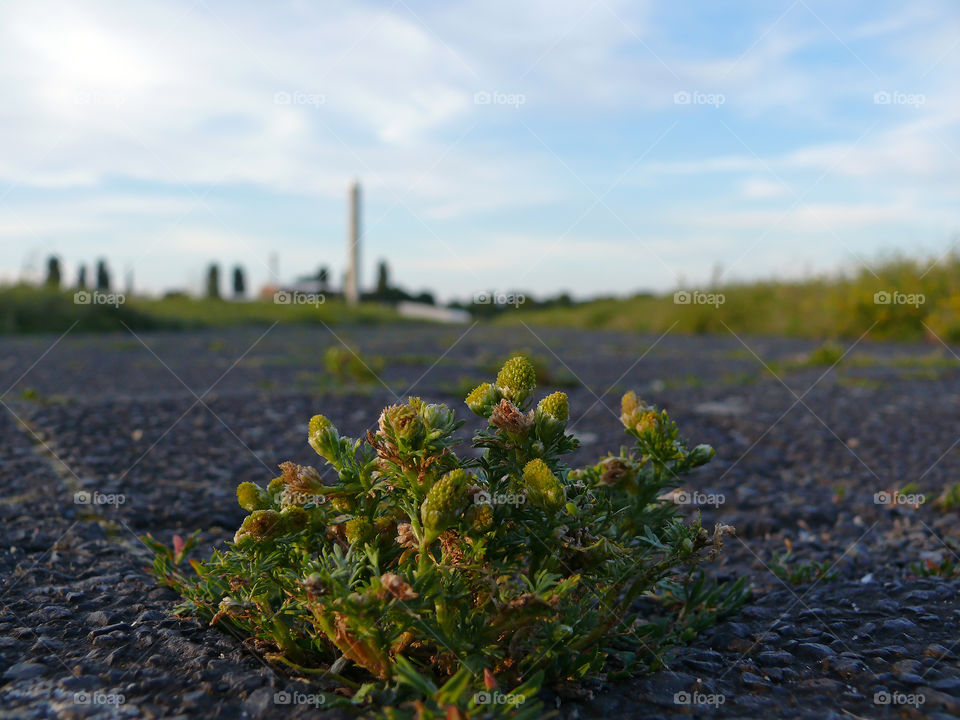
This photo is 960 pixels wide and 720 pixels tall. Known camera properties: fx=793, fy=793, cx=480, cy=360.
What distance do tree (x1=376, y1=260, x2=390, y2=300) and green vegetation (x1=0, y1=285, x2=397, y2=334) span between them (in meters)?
12.0

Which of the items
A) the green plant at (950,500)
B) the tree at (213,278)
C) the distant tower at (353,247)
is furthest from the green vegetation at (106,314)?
the tree at (213,278)

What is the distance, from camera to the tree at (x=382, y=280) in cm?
3018

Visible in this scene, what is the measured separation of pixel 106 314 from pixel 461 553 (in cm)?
1458

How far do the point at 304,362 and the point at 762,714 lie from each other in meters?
6.98

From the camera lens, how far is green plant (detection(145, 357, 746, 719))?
52.1 inches

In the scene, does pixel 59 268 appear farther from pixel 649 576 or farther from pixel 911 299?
pixel 649 576

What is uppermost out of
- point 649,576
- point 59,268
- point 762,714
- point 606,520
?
point 59,268

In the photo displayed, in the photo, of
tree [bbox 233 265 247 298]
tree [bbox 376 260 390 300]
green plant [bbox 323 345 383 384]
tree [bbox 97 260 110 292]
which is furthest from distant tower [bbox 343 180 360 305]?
green plant [bbox 323 345 383 384]

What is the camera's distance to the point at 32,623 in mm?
1777

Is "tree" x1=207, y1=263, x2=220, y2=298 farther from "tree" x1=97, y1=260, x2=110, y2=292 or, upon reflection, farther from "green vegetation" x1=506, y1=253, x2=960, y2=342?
"green vegetation" x1=506, y1=253, x2=960, y2=342

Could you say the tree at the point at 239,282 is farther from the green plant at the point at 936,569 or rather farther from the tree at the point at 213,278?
the green plant at the point at 936,569

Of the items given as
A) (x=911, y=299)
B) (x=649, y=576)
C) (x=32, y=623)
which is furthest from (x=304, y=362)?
(x=911, y=299)

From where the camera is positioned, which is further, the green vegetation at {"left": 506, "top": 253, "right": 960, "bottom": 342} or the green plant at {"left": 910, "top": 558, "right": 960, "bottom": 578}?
the green vegetation at {"left": 506, "top": 253, "right": 960, "bottom": 342}

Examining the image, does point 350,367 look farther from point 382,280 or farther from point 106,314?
point 382,280
